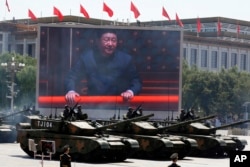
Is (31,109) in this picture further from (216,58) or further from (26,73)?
(216,58)

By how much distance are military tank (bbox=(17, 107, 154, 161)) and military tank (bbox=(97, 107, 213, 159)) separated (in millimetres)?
1229

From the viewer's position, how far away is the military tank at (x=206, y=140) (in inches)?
1342

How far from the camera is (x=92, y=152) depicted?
29.2 meters

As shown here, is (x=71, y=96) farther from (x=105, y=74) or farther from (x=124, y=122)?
(x=124, y=122)

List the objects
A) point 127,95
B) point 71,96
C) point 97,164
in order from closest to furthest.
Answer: point 97,164 → point 71,96 → point 127,95

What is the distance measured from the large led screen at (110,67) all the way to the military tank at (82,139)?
19.4 meters

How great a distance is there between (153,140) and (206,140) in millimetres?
3374

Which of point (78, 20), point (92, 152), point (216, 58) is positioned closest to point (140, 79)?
point (92, 152)

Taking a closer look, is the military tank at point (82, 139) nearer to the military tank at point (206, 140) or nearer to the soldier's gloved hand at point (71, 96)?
the military tank at point (206, 140)

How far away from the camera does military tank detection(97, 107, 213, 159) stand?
31.6 meters

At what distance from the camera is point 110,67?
51219 millimetres

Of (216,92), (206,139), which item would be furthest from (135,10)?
(206,139)

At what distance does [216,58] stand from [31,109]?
75.7 meters

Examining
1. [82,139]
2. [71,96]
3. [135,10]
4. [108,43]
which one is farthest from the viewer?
[135,10]
